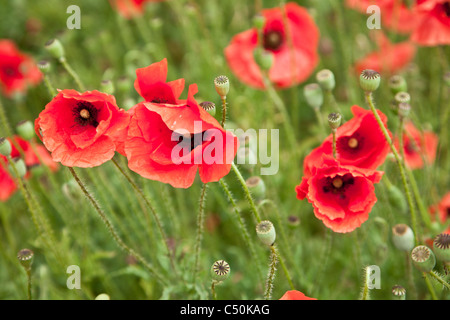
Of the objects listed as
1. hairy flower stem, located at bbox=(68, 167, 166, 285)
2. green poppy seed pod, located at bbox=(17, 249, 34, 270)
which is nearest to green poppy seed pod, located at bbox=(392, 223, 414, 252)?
hairy flower stem, located at bbox=(68, 167, 166, 285)

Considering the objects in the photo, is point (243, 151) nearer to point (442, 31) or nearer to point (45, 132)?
point (45, 132)

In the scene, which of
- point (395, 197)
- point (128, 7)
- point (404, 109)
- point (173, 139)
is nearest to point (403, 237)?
point (395, 197)

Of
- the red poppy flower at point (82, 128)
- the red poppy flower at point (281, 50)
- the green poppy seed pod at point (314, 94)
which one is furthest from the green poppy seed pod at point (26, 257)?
the red poppy flower at point (281, 50)

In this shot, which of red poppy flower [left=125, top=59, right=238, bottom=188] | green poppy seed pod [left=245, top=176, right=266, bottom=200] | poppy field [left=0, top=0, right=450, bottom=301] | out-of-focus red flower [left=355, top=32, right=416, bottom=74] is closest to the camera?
red poppy flower [left=125, top=59, right=238, bottom=188]

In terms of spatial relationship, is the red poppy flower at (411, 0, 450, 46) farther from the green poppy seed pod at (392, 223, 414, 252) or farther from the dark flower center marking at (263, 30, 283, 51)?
the dark flower center marking at (263, 30, 283, 51)

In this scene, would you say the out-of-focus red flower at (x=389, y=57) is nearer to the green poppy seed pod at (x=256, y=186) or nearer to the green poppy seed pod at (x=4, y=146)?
the green poppy seed pod at (x=256, y=186)
